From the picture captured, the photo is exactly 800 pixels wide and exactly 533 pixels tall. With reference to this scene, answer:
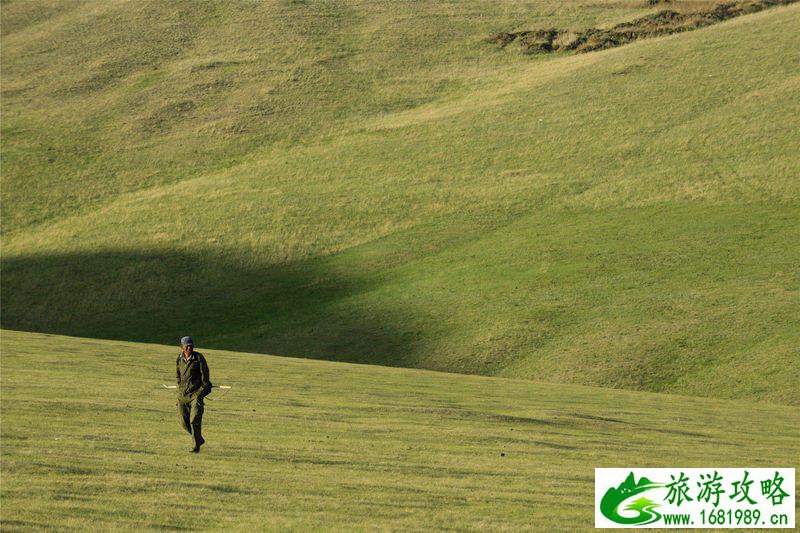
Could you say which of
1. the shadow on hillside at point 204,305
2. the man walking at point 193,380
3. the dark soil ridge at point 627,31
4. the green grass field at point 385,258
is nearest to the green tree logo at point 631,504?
the green grass field at point 385,258

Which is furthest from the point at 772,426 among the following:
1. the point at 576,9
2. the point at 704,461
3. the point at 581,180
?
the point at 576,9

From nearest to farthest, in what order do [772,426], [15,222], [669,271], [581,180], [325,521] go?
1. [325,521]
2. [772,426]
3. [669,271]
4. [581,180]
5. [15,222]

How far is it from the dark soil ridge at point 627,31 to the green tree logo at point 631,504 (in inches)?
4014

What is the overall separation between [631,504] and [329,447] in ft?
26.1

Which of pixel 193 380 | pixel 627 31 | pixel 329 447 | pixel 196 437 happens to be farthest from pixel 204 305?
pixel 627 31

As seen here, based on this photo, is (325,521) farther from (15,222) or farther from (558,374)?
(15,222)

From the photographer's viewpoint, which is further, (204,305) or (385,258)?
(385,258)

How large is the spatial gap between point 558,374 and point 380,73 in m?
71.7

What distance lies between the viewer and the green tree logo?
19.6m

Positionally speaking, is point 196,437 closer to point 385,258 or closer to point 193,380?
point 193,380

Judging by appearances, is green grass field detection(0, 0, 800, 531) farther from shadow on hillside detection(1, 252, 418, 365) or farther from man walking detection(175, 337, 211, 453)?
man walking detection(175, 337, 211, 453)

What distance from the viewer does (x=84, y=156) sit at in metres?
100

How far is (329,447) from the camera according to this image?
997 inches

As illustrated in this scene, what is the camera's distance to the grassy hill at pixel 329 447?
19.0 metres
